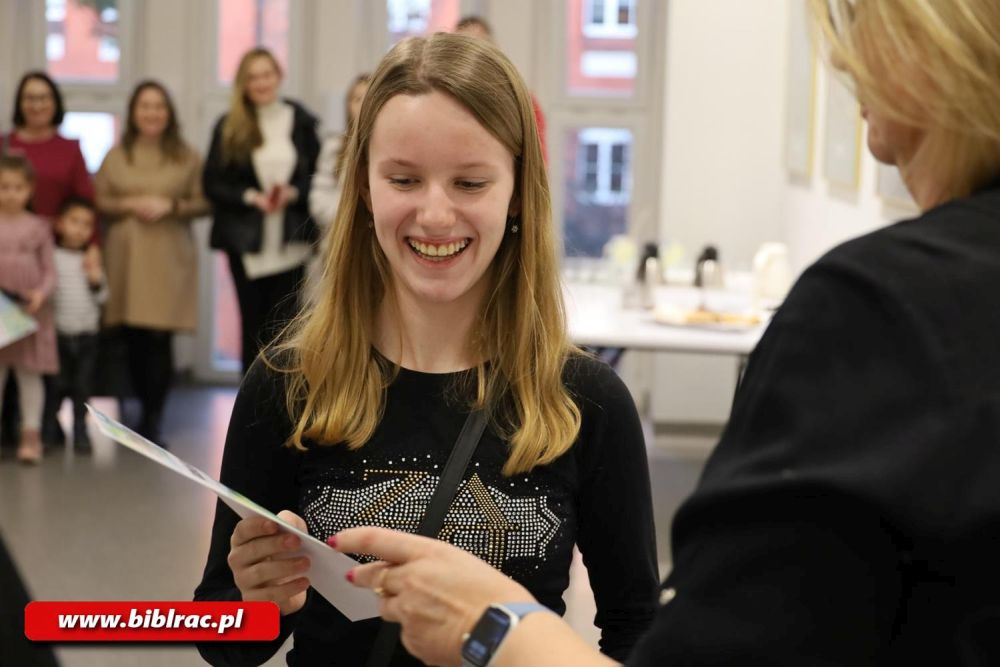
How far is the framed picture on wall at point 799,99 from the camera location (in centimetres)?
648

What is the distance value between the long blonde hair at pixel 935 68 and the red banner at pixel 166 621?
3.21 ft

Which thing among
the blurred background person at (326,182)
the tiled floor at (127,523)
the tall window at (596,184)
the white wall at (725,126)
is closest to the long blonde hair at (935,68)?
the tiled floor at (127,523)

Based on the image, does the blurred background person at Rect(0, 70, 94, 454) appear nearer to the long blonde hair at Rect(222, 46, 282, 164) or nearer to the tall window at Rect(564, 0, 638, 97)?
the long blonde hair at Rect(222, 46, 282, 164)

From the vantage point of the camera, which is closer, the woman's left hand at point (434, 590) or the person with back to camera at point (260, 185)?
the woman's left hand at point (434, 590)

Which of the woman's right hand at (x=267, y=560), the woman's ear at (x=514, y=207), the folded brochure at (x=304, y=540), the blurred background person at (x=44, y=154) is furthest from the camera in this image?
the blurred background person at (x=44, y=154)

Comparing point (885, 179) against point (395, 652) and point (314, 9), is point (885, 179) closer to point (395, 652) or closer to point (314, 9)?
point (395, 652)

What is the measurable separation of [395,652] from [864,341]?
36.7 inches

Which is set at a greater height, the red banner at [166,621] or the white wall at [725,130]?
the white wall at [725,130]

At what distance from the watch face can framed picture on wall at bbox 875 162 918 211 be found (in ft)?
13.2

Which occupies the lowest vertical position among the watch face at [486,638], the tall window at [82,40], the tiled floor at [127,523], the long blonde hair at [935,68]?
the tiled floor at [127,523]

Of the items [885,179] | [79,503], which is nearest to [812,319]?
[885,179]

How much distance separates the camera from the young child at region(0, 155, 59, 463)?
6.55 metres

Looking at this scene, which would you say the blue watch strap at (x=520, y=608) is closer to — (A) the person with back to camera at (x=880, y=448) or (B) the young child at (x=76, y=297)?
(A) the person with back to camera at (x=880, y=448)

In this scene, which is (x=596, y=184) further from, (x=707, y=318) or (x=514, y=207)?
(x=514, y=207)
